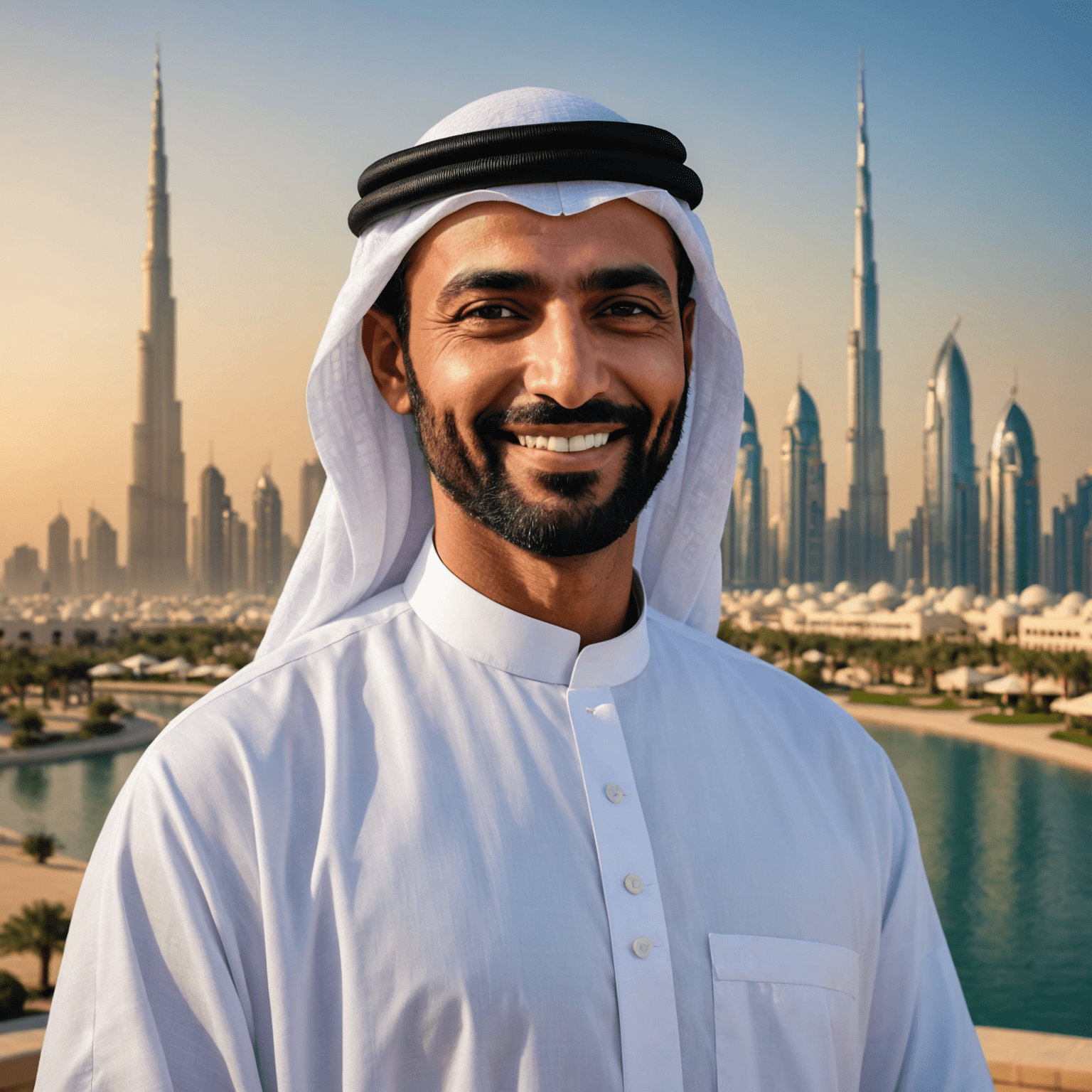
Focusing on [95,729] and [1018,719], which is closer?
[95,729]

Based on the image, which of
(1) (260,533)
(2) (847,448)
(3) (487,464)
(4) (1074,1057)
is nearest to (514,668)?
(3) (487,464)

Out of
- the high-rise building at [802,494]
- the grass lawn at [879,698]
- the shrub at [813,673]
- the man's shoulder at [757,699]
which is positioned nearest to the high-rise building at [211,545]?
the high-rise building at [802,494]

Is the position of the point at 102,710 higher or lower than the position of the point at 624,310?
lower

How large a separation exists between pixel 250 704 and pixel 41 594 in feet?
268

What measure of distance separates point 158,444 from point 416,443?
227 feet

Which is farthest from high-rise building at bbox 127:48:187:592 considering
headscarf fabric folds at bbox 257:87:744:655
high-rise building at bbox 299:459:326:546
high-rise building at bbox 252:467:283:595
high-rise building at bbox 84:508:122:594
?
headscarf fabric folds at bbox 257:87:744:655

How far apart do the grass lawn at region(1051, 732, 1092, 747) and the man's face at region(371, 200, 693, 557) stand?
69.6 feet

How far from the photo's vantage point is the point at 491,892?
92 cm

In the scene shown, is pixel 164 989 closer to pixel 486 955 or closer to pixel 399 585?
pixel 486 955

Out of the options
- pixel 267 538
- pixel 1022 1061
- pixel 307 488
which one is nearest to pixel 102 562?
pixel 267 538

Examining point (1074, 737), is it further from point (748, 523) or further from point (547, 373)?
point (748, 523)

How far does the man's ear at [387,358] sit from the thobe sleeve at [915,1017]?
0.68m

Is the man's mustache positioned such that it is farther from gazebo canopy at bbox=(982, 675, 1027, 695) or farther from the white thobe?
gazebo canopy at bbox=(982, 675, 1027, 695)

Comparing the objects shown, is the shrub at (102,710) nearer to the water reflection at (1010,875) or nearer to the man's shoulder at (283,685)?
the water reflection at (1010,875)
